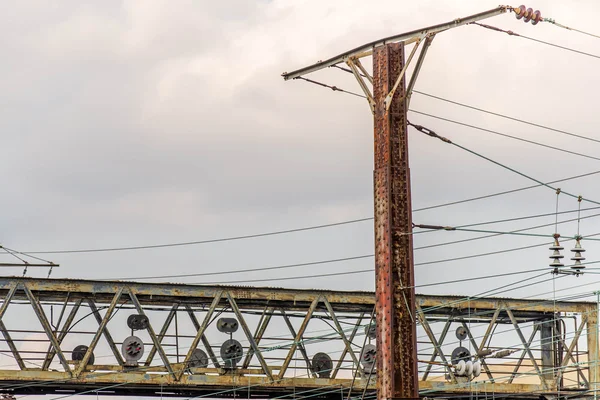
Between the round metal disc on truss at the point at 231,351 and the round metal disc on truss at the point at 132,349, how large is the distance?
2.94 meters

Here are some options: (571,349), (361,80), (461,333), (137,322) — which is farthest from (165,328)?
(361,80)

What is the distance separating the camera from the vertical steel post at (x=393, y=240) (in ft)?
70.4

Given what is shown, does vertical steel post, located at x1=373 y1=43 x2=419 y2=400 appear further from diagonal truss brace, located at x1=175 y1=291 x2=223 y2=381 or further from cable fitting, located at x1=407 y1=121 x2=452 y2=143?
diagonal truss brace, located at x1=175 y1=291 x2=223 y2=381

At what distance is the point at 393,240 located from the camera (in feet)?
72.5

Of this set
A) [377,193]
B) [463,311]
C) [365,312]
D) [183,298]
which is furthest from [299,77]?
[463,311]

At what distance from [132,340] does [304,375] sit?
6.81 m

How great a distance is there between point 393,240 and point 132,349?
20.1 metres

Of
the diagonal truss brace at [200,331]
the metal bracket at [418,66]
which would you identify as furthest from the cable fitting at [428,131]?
the diagonal truss brace at [200,331]

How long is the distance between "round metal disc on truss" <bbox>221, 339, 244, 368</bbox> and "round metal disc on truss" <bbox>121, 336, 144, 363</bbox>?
9.65 ft

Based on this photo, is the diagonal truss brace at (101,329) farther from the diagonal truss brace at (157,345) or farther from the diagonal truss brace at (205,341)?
the diagonal truss brace at (205,341)

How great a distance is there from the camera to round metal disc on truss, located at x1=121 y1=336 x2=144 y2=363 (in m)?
39.8

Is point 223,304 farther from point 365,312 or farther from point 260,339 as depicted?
point 365,312

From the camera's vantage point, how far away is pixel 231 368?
134 feet

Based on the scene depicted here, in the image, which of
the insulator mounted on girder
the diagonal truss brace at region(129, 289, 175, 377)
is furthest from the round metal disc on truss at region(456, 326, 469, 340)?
the insulator mounted on girder
